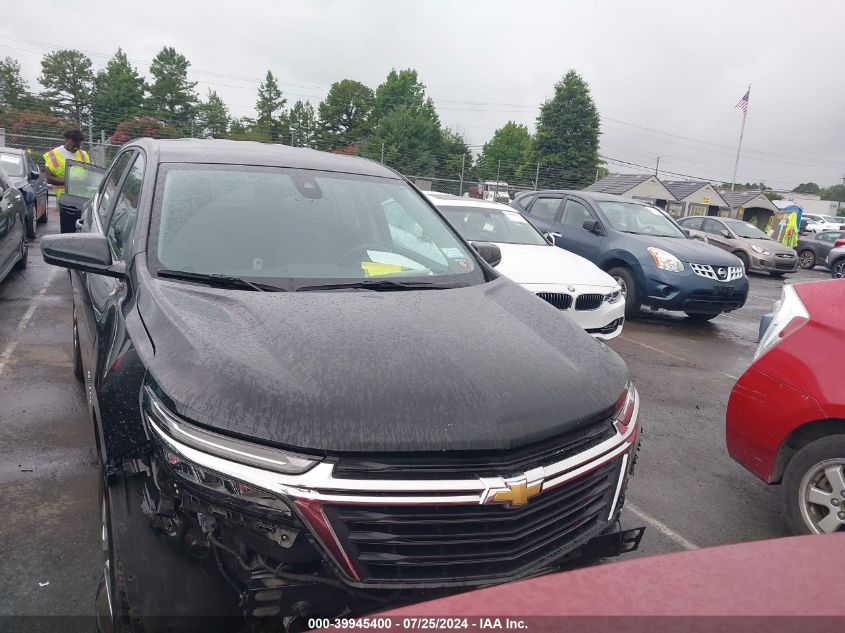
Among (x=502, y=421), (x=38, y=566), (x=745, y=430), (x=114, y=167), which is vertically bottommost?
(x=38, y=566)

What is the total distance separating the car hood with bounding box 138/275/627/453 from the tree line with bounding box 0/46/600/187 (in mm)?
47626

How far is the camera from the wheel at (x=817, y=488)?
2.89 meters

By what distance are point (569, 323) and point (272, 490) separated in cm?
152

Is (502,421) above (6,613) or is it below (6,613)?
above

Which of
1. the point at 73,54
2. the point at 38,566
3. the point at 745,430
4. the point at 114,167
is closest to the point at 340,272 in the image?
the point at 38,566

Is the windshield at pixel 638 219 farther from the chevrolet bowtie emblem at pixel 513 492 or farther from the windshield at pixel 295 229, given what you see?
the chevrolet bowtie emblem at pixel 513 492

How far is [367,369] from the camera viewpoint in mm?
1829

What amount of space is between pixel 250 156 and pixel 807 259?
23.2m

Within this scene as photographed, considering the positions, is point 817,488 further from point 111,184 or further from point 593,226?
point 593,226

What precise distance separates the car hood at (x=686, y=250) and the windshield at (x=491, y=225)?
2020mm

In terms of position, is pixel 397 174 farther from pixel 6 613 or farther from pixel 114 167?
pixel 6 613

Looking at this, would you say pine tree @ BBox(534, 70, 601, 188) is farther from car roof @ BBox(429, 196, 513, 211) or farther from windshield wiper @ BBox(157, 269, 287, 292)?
Answer: windshield wiper @ BBox(157, 269, 287, 292)

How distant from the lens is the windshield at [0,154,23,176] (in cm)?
1032

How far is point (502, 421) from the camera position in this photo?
5.63 feet
